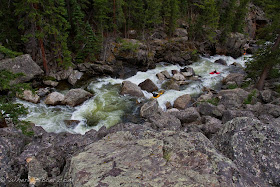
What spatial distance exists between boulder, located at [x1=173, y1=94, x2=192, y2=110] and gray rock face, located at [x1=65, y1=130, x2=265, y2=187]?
11.2 metres

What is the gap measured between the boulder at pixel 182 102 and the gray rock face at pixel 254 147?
1048 cm

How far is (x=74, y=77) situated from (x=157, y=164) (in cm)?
1853

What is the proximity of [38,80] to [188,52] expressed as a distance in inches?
914

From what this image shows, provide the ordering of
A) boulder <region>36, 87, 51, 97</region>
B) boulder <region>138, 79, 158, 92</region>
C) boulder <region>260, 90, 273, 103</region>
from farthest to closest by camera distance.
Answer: boulder <region>138, 79, 158, 92</region> → boulder <region>36, 87, 51, 97</region> → boulder <region>260, 90, 273, 103</region>

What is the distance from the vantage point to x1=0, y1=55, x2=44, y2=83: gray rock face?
15922 mm

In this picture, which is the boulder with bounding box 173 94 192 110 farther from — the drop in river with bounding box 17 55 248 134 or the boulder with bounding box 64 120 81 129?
the boulder with bounding box 64 120 81 129

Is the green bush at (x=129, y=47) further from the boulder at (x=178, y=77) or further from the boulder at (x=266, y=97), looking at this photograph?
the boulder at (x=266, y=97)

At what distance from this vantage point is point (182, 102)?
48.9ft

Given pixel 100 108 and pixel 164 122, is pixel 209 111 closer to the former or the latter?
pixel 164 122

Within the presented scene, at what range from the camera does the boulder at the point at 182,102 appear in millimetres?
14648

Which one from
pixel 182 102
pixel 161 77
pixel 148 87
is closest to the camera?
pixel 182 102

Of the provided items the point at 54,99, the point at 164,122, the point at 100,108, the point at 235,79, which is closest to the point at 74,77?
the point at 54,99

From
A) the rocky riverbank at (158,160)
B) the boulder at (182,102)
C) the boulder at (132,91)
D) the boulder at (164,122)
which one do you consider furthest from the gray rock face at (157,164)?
the boulder at (132,91)

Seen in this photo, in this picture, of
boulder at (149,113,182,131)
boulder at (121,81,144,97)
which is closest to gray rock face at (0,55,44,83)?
boulder at (121,81,144,97)
